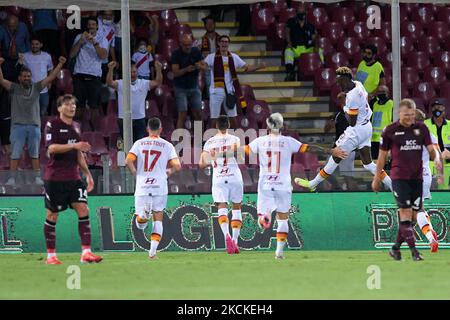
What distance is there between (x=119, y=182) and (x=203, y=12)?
8081 mm

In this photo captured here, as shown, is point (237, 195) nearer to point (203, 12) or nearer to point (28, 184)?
point (28, 184)

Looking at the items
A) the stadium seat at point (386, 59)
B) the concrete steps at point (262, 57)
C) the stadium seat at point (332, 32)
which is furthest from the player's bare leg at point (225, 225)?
the stadium seat at point (386, 59)

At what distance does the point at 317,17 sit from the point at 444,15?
324 centimetres

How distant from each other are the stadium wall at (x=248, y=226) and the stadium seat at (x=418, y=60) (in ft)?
24.1

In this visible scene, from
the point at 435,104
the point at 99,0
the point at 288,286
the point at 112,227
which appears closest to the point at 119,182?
the point at 112,227

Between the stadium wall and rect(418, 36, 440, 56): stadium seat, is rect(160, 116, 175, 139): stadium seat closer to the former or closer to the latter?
the stadium wall

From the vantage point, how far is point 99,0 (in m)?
24.3

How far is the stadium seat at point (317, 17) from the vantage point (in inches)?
1219

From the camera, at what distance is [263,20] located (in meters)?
30.5

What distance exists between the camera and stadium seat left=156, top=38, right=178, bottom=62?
29.0 meters

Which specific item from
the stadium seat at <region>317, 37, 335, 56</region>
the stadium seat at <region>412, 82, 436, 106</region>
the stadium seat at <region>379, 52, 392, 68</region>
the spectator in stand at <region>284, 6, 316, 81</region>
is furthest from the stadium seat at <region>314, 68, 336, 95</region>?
the stadium seat at <region>412, 82, 436, 106</region>

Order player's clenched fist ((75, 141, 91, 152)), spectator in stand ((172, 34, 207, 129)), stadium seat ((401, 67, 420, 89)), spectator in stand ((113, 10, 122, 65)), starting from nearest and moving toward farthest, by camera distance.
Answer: player's clenched fist ((75, 141, 91, 152)) < spectator in stand ((172, 34, 207, 129)) < spectator in stand ((113, 10, 122, 65)) < stadium seat ((401, 67, 420, 89))

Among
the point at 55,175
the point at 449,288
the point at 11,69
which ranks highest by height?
the point at 11,69

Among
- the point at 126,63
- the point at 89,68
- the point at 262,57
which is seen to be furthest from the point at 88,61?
the point at 262,57
